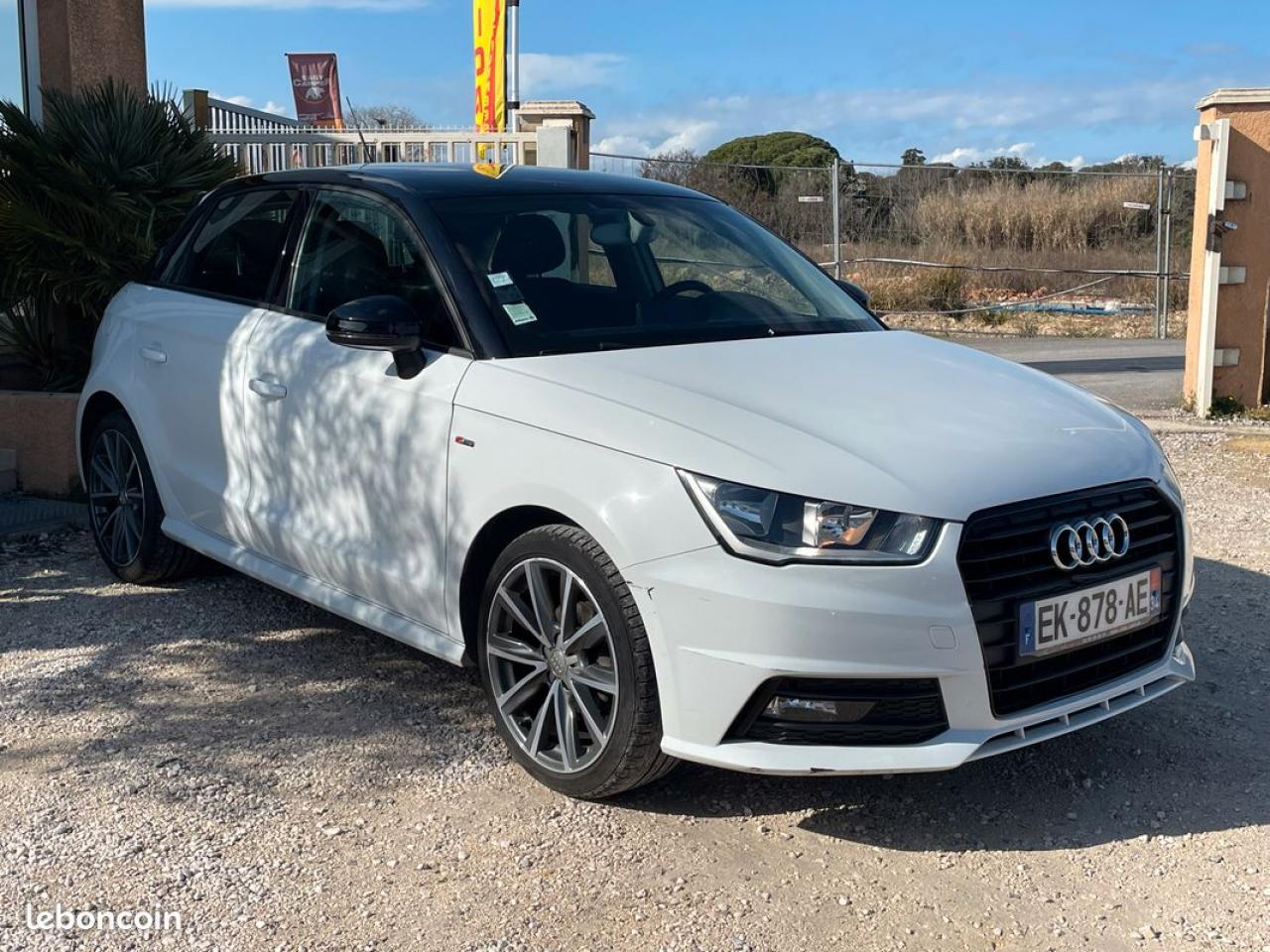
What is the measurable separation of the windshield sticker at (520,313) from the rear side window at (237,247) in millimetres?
1278

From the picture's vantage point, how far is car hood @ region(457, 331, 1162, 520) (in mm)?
3275

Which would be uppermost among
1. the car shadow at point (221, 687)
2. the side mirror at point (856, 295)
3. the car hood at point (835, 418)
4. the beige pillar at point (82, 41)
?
the beige pillar at point (82, 41)

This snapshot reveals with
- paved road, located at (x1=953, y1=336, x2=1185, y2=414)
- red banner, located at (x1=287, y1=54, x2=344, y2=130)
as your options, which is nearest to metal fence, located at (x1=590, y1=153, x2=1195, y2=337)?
paved road, located at (x1=953, y1=336, x2=1185, y2=414)

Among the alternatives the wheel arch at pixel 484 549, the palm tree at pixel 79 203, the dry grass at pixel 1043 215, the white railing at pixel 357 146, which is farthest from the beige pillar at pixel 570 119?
the dry grass at pixel 1043 215

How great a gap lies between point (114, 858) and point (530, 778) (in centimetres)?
114

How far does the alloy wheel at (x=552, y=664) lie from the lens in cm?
356

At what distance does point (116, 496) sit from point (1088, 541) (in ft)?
13.6

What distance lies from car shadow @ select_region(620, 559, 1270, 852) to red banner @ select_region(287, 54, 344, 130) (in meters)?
23.5

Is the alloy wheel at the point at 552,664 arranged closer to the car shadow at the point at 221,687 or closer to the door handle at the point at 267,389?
the car shadow at the point at 221,687

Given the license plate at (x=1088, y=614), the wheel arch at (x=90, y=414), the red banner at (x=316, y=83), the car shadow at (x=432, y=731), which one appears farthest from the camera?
the red banner at (x=316, y=83)

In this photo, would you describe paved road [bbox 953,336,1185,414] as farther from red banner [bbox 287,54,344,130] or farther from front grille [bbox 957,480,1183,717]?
red banner [bbox 287,54,344,130]

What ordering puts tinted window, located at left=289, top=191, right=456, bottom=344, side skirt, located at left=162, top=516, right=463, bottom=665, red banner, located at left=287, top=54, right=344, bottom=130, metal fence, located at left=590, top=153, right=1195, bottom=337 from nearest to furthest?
side skirt, located at left=162, top=516, right=463, bottom=665 → tinted window, located at left=289, top=191, right=456, bottom=344 → metal fence, located at left=590, top=153, right=1195, bottom=337 → red banner, located at left=287, top=54, right=344, bottom=130

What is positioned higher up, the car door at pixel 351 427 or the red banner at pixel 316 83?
the red banner at pixel 316 83

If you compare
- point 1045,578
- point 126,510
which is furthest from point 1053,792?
point 126,510
